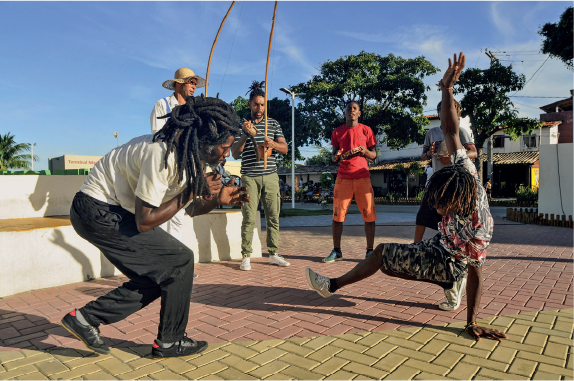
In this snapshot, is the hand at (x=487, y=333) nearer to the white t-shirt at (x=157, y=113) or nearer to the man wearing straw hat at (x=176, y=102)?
the man wearing straw hat at (x=176, y=102)

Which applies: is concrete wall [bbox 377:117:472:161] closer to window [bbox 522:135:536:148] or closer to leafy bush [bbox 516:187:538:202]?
window [bbox 522:135:536:148]

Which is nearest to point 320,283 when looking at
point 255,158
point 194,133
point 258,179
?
point 194,133

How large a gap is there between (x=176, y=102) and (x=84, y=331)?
8.13 feet

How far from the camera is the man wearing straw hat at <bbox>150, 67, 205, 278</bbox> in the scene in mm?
4035

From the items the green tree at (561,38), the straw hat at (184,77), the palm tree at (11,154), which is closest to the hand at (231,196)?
the straw hat at (184,77)

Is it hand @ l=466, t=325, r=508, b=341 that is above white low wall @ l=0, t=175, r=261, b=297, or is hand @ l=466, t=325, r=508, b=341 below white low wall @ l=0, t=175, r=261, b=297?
below

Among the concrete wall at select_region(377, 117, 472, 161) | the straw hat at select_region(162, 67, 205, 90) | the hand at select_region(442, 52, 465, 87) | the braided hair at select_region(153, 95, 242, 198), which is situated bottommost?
the braided hair at select_region(153, 95, 242, 198)

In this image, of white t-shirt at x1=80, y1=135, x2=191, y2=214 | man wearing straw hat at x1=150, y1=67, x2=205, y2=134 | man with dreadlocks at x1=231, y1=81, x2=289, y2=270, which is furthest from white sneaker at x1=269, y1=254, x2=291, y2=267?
white t-shirt at x1=80, y1=135, x2=191, y2=214

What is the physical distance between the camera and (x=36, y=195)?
5.17 m

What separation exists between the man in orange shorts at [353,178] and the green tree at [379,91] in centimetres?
2278

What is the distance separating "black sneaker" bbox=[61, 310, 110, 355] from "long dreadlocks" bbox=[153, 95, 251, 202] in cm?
101

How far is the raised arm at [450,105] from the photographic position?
2.74 meters

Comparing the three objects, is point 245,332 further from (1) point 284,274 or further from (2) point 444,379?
(1) point 284,274

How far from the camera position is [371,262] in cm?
295
